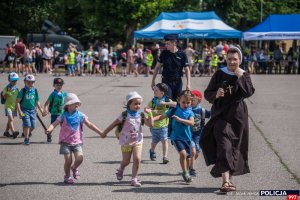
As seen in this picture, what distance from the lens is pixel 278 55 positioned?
4244cm

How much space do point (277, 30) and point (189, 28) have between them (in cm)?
482

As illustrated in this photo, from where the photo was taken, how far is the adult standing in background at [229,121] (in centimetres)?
842

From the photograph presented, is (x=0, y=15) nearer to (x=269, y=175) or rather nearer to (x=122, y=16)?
(x=122, y=16)

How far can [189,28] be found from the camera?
4072 centimetres

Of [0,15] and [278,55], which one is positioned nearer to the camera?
[278,55]

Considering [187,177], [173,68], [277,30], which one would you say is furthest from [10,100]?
[277,30]

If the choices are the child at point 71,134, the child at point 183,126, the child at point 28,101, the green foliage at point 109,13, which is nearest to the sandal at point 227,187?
the child at point 183,126

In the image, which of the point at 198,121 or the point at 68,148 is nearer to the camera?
the point at 68,148

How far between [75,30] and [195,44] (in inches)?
649

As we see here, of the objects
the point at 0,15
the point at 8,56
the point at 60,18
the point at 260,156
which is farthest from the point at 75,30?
the point at 260,156

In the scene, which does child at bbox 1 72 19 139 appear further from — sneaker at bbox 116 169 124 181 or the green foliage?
the green foliage

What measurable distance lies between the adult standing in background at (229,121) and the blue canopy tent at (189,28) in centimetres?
3105

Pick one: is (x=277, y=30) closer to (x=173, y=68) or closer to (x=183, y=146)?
(x=173, y=68)

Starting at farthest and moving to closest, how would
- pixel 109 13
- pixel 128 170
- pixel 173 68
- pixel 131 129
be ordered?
pixel 109 13
pixel 173 68
pixel 128 170
pixel 131 129
